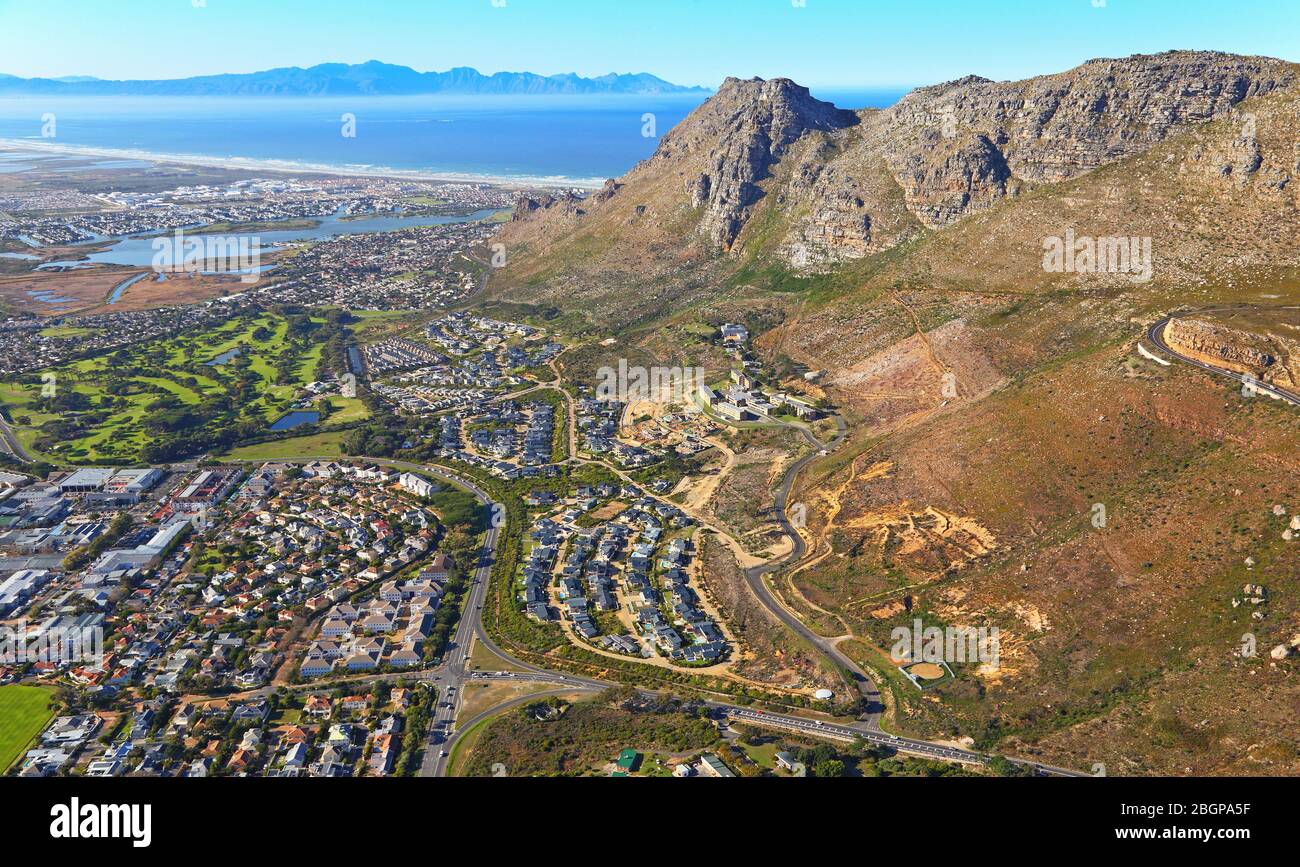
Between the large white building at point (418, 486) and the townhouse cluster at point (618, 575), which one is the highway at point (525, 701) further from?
the large white building at point (418, 486)

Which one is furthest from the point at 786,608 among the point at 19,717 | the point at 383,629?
the point at 19,717

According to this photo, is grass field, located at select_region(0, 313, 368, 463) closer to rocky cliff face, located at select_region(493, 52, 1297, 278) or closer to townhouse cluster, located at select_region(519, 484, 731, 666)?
townhouse cluster, located at select_region(519, 484, 731, 666)

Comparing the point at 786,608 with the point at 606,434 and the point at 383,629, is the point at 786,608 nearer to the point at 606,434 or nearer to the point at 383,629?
the point at 383,629

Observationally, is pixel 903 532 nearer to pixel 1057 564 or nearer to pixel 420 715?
pixel 1057 564

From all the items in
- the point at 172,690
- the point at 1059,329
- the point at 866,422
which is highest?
the point at 1059,329

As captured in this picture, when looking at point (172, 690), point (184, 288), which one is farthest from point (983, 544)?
point (184, 288)

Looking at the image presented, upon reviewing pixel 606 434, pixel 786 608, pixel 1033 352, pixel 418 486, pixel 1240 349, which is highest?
pixel 1240 349

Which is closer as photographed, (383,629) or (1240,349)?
(383,629)
